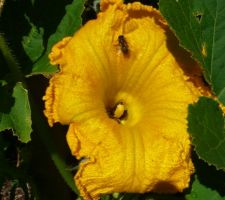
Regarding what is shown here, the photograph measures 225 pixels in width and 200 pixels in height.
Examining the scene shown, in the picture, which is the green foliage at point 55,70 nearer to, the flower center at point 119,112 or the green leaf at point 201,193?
the green leaf at point 201,193

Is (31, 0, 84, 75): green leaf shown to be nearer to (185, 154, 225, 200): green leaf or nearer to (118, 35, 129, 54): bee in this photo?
(118, 35, 129, 54): bee

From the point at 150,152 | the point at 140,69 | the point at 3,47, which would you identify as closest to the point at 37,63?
the point at 3,47

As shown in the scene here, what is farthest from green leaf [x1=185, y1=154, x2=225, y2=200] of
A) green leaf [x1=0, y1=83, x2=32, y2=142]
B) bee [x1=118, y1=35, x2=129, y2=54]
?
green leaf [x1=0, y1=83, x2=32, y2=142]

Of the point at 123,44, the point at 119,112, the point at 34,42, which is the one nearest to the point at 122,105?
the point at 119,112

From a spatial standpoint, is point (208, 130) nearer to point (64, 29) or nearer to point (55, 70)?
point (55, 70)

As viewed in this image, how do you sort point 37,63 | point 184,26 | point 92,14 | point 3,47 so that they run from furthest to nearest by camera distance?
point 92,14 → point 37,63 → point 3,47 → point 184,26

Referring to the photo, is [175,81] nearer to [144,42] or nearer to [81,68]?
[144,42]

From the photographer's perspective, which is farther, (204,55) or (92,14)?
(92,14)
